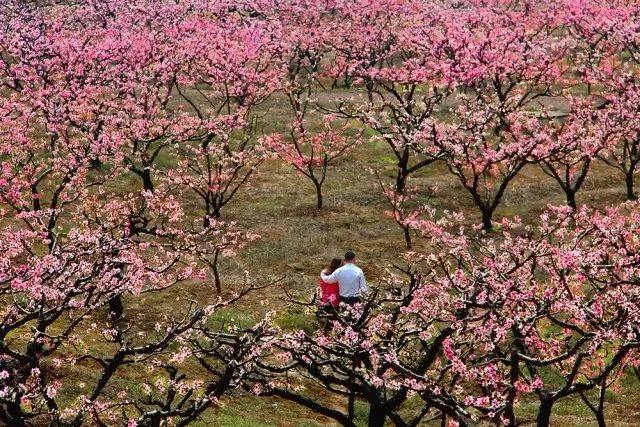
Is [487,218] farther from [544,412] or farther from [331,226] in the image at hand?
[544,412]

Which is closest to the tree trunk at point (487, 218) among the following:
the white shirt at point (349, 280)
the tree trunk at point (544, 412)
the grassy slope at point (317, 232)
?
the grassy slope at point (317, 232)

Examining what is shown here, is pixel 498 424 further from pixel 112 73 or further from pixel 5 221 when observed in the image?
pixel 112 73

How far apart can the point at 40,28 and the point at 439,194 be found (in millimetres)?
34421

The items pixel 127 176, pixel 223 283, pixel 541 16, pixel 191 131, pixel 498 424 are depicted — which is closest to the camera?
pixel 498 424

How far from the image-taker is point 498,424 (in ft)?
48.0

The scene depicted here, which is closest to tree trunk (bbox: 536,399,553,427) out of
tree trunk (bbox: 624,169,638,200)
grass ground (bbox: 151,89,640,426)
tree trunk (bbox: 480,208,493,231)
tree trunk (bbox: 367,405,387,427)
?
tree trunk (bbox: 367,405,387,427)

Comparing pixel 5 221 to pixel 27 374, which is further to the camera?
pixel 5 221

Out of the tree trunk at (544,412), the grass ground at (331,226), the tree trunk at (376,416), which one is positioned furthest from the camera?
the grass ground at (331,226)

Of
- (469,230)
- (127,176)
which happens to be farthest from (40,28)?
(469,230)

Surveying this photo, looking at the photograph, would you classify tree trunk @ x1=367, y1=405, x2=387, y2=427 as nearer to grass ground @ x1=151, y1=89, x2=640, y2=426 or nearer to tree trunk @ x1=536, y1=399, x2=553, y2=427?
tree trunk @ x1=536, y1=399, x2=553, y2=427

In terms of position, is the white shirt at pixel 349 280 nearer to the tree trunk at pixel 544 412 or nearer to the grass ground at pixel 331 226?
the grass ground at pixel 331 226

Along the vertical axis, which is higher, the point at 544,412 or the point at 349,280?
the point at 349,280

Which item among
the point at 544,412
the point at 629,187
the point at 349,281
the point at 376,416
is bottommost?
the point at 376,416

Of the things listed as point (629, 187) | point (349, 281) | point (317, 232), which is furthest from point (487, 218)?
point (349, 281)
